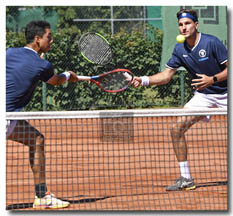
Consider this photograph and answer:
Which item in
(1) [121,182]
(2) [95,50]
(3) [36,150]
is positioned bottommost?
(1) [121,182]

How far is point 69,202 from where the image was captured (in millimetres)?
3918

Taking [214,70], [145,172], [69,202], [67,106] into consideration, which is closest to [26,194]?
[69,202]

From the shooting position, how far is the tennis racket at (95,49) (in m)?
5.23

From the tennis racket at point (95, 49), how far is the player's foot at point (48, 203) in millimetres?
1761

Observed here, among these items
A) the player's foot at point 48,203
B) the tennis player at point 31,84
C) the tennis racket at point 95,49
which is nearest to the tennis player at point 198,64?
the tennis racket at point 95,49

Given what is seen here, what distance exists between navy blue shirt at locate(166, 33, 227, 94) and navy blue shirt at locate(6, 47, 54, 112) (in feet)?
4.28

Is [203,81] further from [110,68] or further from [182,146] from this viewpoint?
[110,68]

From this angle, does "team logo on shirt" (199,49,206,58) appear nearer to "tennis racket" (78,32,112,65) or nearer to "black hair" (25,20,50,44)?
"tennis racket" (78,32,112,65)

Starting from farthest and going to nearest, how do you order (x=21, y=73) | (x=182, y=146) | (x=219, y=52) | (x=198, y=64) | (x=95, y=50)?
(x=95, y=50)
(x=198, y=64)
(x=219, y=52)
(x=182, y=146)
(x=21, y=73)

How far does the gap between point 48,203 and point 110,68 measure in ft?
17.9

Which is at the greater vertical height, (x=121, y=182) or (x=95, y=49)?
(x=95, y=49)

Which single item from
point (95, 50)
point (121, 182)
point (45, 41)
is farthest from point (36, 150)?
point (95, 50)

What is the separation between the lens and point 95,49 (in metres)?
5.36

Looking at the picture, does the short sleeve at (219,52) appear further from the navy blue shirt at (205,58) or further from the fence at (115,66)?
the fence at (115,66)
